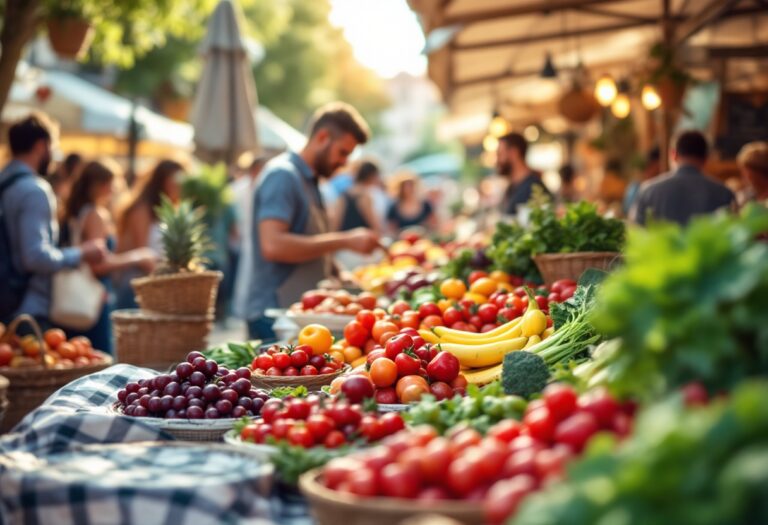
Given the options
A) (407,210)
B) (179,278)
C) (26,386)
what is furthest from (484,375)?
(407,210)

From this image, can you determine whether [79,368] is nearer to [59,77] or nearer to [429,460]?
[429,460]

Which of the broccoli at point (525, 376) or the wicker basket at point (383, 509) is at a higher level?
the broccoli at point (525, 376)

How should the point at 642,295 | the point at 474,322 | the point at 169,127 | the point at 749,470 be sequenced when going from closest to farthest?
the point at 749,470 < the point at 642,295 < the point at 474,322 < the point at 169,127

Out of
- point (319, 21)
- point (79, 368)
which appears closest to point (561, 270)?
point (79, 368)

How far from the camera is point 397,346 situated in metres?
4.23

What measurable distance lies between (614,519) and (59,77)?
18.8 metres

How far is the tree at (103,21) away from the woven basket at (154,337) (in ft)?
11.4

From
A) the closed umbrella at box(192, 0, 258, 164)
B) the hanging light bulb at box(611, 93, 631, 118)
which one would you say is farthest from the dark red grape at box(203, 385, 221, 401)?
the hanging light bulb at box(611, 93, 631, 118)

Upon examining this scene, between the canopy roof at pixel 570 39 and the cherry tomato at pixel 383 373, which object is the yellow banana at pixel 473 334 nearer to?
the cherry tomato at pixel 383 373

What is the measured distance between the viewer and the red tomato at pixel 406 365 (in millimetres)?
4047

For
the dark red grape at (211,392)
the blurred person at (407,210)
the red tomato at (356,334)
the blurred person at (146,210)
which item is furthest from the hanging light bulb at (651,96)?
the dark red grape at (211,392)

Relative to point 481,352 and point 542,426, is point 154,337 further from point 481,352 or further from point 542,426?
point 542,426

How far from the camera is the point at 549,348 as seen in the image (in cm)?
411

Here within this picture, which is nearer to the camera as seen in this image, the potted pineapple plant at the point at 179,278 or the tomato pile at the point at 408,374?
the tomato pile at the point at 408,374
